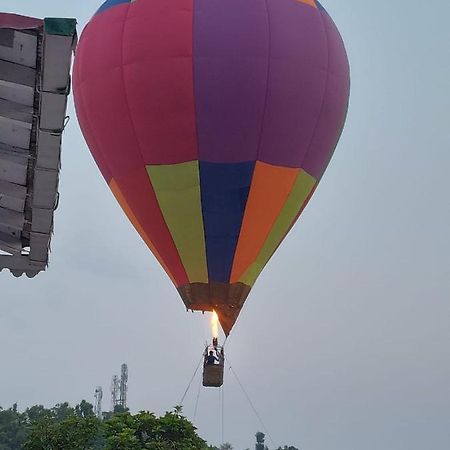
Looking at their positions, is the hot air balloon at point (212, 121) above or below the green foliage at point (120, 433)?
above

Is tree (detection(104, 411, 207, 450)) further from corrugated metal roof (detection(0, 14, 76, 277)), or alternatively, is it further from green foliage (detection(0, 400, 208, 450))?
corrugated metal roof (detection(0, 14, 76, 277))

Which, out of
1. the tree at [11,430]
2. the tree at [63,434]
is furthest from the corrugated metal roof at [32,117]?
the tree at [11,430]

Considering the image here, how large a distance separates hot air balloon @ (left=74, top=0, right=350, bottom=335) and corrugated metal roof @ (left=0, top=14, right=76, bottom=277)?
11.9 metres

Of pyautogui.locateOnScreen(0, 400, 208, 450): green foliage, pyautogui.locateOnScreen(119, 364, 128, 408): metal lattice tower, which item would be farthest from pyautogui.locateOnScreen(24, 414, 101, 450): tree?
pyautogui.locateOnScreen(119, 364, 128, 408): metal lattice tower

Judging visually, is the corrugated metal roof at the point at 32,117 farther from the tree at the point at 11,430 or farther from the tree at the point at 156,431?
the tree at the point at 11,430

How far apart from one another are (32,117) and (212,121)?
45.7 feet

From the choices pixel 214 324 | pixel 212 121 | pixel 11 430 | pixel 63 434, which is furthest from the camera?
pixel 11 430

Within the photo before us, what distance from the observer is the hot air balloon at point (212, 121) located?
18.8 m

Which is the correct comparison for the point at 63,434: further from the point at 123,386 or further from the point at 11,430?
the point at 123,386

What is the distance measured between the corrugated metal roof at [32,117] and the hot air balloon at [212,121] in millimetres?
11905

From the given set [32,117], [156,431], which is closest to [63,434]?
[156,431]

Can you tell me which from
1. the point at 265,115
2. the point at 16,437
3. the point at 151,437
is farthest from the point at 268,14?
the point at 16,437

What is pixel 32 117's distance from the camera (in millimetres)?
5078

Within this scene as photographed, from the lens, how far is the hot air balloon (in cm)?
1877
